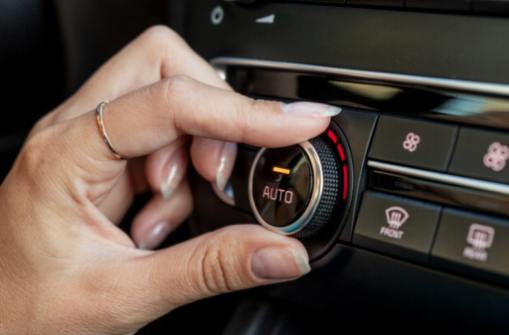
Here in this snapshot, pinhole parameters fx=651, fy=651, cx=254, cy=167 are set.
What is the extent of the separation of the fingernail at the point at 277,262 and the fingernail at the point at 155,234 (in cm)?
20

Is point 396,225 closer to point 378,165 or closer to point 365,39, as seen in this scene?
point 378,165

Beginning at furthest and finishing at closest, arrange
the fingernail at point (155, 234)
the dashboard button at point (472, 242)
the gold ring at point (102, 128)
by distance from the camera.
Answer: the fingernail at point (155, 234) < the gold ring at point (102, 128) < the dashboard button at point (472, 242)

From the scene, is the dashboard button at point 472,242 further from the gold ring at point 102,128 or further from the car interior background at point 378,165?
the gold ring at point 102,128

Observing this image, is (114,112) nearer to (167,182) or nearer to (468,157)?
(167,182)

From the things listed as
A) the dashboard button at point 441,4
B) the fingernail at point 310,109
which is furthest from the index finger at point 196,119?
the dashboard button at point 441,4

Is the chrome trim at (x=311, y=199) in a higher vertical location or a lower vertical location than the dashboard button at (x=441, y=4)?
lower

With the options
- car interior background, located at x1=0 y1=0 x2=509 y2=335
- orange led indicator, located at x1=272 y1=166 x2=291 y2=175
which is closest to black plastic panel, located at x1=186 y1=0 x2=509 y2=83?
car interior background, located at x1=0 y1=0 x2=509 y2=335

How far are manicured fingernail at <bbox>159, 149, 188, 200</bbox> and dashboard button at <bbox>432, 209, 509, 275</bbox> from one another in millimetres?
288

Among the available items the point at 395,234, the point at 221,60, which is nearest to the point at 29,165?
the point at 221,60

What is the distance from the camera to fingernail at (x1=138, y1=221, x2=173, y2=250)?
710mm

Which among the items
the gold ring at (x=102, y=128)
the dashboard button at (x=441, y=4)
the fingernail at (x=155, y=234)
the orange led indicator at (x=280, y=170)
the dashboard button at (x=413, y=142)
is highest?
the dashboard button at (x=441, y=4)

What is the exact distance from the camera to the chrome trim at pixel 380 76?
19.7 inches

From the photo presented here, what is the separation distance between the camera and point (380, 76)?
550 mm

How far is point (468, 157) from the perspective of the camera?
0.50 metres
